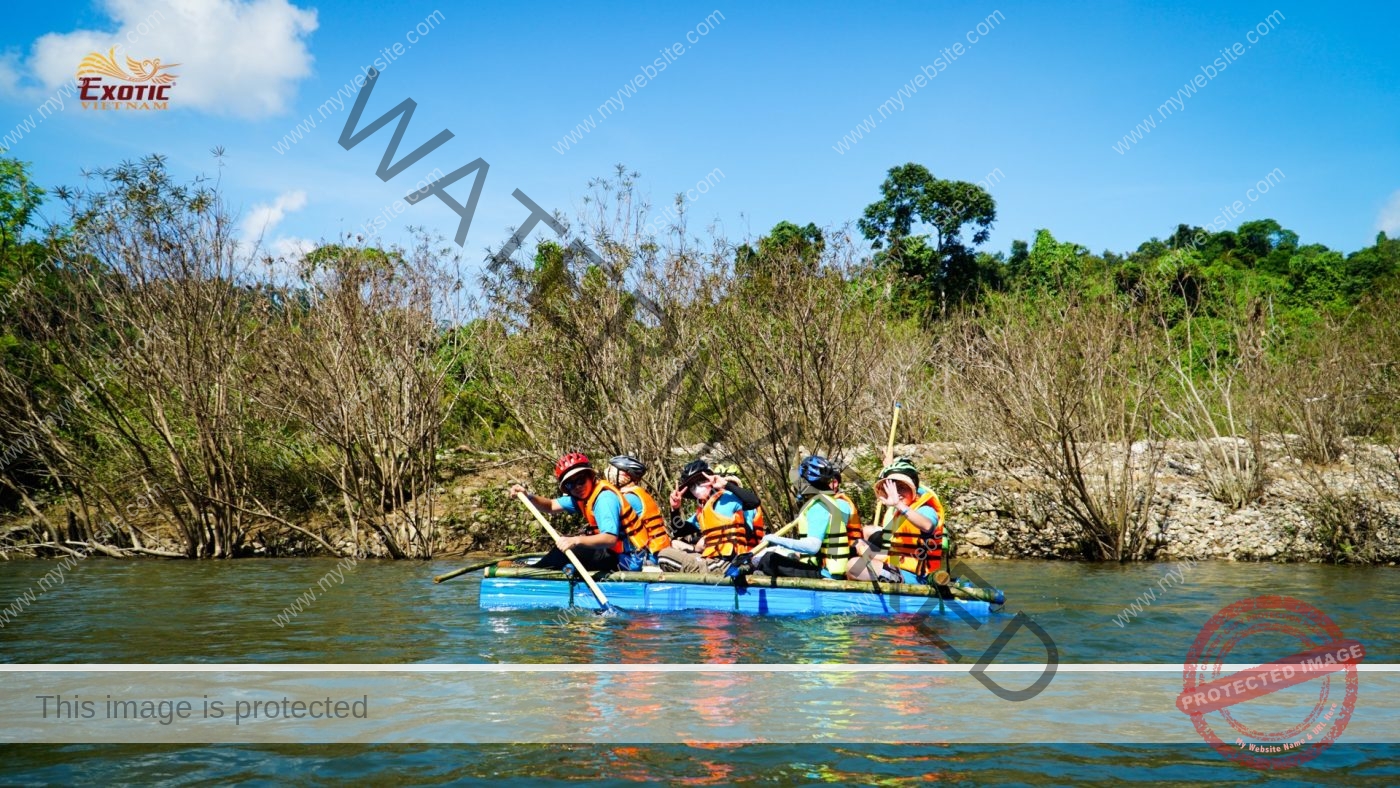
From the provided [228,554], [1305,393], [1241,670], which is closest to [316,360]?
[228,554]

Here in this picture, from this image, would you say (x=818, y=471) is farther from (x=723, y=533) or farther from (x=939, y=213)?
(x=939, y=213)

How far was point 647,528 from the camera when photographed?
11.3m

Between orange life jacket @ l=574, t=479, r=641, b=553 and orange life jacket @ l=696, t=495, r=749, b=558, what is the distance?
79cm

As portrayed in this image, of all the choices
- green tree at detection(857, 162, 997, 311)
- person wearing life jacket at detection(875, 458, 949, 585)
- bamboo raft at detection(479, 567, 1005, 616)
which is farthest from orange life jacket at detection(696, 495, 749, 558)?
green tree at detection(857, 162, 997, 311)

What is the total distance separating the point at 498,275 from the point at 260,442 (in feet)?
16.9

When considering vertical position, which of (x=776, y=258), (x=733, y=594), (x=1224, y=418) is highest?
(x=776, y=258)

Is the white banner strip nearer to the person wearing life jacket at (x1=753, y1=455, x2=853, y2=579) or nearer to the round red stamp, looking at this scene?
the round red stamp

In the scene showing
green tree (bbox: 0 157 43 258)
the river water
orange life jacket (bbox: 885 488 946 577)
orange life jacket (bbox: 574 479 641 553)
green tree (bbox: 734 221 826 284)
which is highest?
green tree (bbox: 0 157 43 258)

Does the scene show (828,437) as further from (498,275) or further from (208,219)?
(208,219)

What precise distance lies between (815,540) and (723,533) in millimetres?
1247

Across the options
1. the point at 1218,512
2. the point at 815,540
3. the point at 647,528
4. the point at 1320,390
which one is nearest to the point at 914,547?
the point at 815,540

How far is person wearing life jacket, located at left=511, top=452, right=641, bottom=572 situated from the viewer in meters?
10.5

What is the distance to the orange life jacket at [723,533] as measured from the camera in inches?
441

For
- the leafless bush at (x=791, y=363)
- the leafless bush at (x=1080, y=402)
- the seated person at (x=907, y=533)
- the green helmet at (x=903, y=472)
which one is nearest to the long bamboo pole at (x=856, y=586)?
the seated person at (x=907, y=533)
